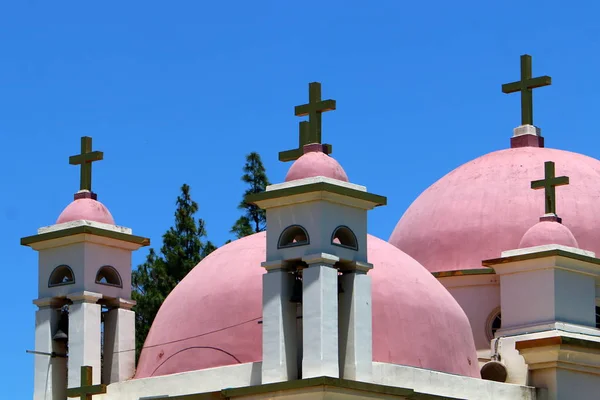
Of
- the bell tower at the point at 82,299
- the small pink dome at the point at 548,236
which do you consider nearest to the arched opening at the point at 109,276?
the bell tower at the point at 82,299

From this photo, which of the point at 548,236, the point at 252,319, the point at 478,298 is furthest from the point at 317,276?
the point at 478,298

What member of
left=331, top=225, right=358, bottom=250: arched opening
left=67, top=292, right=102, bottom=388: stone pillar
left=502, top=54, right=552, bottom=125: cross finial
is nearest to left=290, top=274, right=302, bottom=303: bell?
left=331, top=225, right=358, bottom=250: arched opening

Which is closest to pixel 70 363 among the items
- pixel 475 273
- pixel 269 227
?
pixel 269 227

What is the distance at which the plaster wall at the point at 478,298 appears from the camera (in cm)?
2886

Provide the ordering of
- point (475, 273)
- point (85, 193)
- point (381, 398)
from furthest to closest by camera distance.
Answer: point (475, 273)
point (85, 193)
point (381, 398)

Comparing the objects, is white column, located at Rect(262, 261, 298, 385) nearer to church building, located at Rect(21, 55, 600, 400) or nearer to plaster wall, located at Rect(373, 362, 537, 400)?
church building, located at Rect(21, 55, 600, 400)

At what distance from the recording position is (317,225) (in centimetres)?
2359

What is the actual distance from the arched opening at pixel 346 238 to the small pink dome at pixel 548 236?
3.84 meters

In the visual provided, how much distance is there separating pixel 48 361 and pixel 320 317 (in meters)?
5.08

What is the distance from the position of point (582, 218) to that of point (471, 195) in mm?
1802

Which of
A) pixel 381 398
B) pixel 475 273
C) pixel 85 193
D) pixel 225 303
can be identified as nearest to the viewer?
pixel 381 398

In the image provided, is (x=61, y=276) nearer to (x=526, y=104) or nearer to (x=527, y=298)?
(x=527, y=298)

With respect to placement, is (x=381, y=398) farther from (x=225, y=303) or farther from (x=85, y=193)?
(x=85, y=193)

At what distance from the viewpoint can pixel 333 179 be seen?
24.0m
